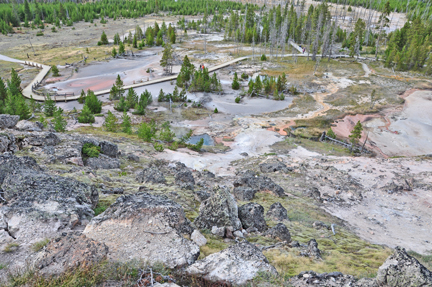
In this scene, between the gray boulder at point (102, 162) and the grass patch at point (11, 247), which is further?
the gray boulder at point (102, 162)

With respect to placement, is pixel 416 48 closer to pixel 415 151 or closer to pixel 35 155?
pixel 415 151

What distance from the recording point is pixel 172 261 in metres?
6.59

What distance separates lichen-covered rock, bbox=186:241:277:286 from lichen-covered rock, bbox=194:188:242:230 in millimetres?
2388

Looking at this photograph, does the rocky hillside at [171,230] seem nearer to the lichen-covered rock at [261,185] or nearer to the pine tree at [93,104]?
the lichen-covered rock at [261,185]

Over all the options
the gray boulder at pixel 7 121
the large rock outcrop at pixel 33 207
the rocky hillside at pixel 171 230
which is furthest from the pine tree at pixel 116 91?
the large rock outcrop at pixel 33 207

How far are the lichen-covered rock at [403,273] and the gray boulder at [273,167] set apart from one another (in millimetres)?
15143

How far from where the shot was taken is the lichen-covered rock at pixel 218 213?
913cm

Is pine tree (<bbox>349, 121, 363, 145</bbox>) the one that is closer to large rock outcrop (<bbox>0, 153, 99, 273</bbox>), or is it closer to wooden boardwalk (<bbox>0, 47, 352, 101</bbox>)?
large rock outcrop (<bbox>0, 153, 99, 273</bbox>)

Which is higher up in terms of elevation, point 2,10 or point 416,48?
point 2,10

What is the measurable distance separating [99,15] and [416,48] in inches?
4424

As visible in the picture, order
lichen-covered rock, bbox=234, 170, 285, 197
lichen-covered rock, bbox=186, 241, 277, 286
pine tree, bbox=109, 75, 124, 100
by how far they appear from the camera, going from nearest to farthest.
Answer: lichen-covered rock, bbox=186, 241, 277, 286 → lichen-covered rock, bbox=234, 170, 285, 197 → pine tree, bbox=109, 75, 124, 100

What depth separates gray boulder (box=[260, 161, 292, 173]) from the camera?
21391 mm

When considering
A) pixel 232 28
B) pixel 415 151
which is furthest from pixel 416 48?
pixel 232 28

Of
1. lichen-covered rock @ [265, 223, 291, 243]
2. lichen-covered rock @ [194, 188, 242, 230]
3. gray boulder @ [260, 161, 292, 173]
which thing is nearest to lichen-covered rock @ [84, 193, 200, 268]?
lichen-covered rock @ [194, 188, 242, 230]
